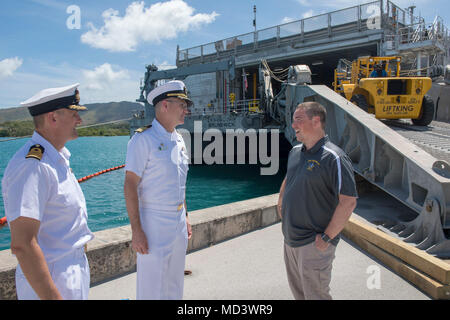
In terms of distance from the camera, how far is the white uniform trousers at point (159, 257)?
2332mm

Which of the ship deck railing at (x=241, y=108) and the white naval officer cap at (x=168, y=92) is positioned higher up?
the ship deck railing at (x=241, y=108)

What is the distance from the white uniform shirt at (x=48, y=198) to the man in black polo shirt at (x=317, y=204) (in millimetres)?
1430

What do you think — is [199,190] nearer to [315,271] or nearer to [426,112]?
[426,112]

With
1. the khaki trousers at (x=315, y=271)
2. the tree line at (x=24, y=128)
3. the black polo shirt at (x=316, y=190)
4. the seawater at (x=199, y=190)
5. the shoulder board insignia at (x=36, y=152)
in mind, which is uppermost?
the tree line at (x=24, y=128)

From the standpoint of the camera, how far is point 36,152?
1.58 m

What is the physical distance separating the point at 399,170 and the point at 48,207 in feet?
19.3

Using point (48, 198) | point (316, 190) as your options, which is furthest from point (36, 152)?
point (316, 190)

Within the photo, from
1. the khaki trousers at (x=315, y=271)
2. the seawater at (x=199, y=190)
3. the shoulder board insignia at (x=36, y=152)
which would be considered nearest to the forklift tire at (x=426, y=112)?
the seawater at (x=199, y=190)

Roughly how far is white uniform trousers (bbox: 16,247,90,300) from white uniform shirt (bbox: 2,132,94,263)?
0.04 m

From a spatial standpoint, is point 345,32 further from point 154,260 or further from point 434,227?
point 154,260

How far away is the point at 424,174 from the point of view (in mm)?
4836

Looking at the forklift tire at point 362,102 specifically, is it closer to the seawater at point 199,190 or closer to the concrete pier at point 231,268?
the concrete pier at point 231,268

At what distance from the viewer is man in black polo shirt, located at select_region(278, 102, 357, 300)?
93.3 inches
